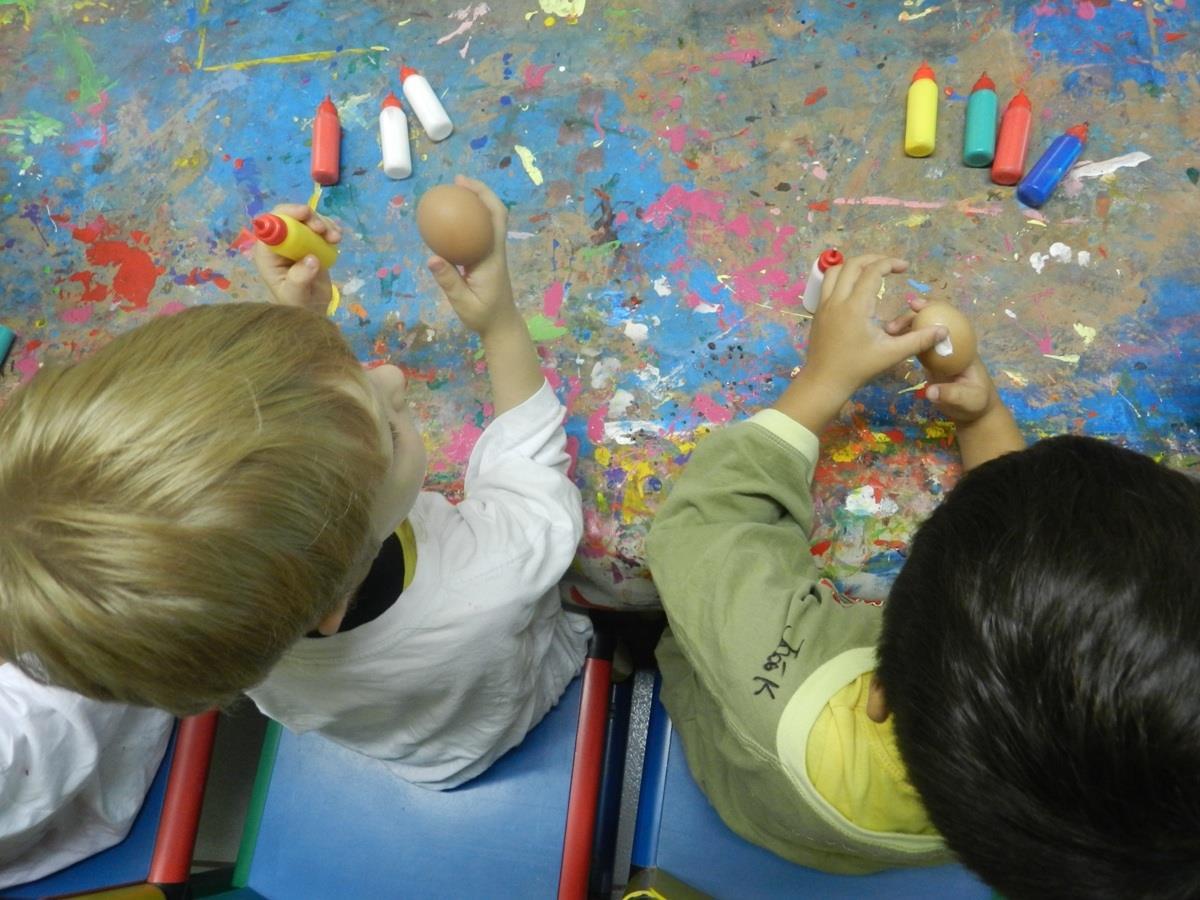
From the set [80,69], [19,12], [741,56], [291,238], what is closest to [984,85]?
[741,56]

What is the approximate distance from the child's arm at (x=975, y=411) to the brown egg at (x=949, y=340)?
12 millimetres

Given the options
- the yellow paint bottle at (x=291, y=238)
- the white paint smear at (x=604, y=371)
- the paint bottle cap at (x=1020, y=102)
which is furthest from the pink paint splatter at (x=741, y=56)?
the yellow paint bottle at (x=291, y=238)

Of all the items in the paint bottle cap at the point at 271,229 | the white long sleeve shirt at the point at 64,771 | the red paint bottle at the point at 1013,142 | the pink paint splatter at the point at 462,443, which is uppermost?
the paint bottle cap at the point at 271,229

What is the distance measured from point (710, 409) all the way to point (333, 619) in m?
0.40

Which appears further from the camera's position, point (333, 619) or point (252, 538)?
point (333, 619)

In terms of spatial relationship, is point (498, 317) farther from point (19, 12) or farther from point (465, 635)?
point (19, 12)

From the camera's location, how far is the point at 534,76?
3.10 feet

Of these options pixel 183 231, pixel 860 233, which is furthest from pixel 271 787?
pixel 860 233

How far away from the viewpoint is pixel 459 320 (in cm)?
89

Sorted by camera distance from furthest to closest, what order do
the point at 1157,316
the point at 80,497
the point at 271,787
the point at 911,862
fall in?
the point at 271,787 < the point at 1157,316 < the point at 911,862 < the point at 80,497

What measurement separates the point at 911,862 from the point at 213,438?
624mm

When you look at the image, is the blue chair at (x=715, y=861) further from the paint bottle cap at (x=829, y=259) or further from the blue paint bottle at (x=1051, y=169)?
the blue paint bottle at (x=1051, y=169)

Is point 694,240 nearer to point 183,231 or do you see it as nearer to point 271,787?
point 183,231

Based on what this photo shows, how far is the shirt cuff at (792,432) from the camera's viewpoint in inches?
28.2
